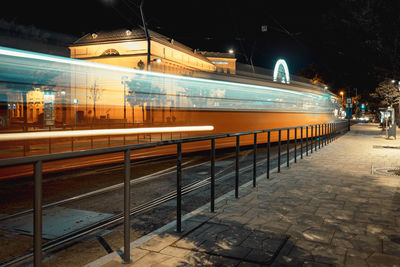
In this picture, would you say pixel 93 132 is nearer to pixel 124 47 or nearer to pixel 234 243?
pixel 234 243

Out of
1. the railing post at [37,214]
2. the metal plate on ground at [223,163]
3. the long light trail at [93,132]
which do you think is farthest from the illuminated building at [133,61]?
the railing post at [37,214]

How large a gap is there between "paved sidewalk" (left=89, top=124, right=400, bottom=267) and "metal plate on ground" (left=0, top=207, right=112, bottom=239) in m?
1.11

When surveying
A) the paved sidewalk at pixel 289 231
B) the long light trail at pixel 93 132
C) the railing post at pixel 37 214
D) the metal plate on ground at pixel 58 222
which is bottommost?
the metal plate on ground at pixel 58 222

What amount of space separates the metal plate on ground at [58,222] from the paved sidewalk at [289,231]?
1105mm

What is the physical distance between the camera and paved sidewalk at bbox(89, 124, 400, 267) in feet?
9.98

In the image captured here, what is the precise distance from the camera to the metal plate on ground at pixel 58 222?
3.88 meters

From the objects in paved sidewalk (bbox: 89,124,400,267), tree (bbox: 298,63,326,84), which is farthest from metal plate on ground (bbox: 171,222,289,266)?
tree (bbox: 298,63,326,84)

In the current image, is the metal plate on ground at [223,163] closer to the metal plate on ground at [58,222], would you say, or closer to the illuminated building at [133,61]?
the illuminated building at [133,61]

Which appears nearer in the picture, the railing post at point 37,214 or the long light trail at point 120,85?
the railing post at point 37,214

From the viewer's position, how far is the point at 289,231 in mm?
3754

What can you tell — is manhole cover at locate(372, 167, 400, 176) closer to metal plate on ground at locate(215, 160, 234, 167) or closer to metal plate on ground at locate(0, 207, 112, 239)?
metal plate on ground at locate(215, 160, 234, 167)

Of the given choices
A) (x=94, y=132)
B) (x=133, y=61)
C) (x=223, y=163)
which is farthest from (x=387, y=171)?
(x=133, y=61)

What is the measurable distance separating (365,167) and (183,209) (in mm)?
5890

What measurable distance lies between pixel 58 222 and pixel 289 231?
2903 millimetres
